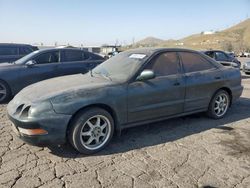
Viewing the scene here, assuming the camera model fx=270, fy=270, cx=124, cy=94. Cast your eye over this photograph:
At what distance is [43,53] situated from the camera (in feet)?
25.3

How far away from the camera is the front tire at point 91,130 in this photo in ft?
12.4

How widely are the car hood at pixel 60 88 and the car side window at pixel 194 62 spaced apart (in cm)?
168

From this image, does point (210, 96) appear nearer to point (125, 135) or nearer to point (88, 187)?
point (125, 135)

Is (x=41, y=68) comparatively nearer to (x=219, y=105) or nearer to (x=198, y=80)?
(x=198, y=80)

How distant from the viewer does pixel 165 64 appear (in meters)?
4.84

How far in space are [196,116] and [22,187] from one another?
13.0ft

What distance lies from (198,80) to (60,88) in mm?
2667

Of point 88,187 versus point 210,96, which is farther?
point 210,96

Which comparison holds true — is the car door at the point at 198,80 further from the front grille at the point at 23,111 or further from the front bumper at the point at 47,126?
the front grille at the point at 23,111

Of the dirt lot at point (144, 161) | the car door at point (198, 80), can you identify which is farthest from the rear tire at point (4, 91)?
the car door at point (198, 80)

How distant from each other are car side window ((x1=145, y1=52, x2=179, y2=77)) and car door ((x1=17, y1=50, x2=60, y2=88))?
388 cm

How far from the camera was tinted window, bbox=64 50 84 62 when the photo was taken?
26.4 ft

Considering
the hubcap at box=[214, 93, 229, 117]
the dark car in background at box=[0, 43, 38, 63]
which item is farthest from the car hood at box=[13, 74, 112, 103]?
the dark car in background at box=[0, 43, 38, 63]

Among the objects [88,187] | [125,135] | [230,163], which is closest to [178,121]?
[125,135]
